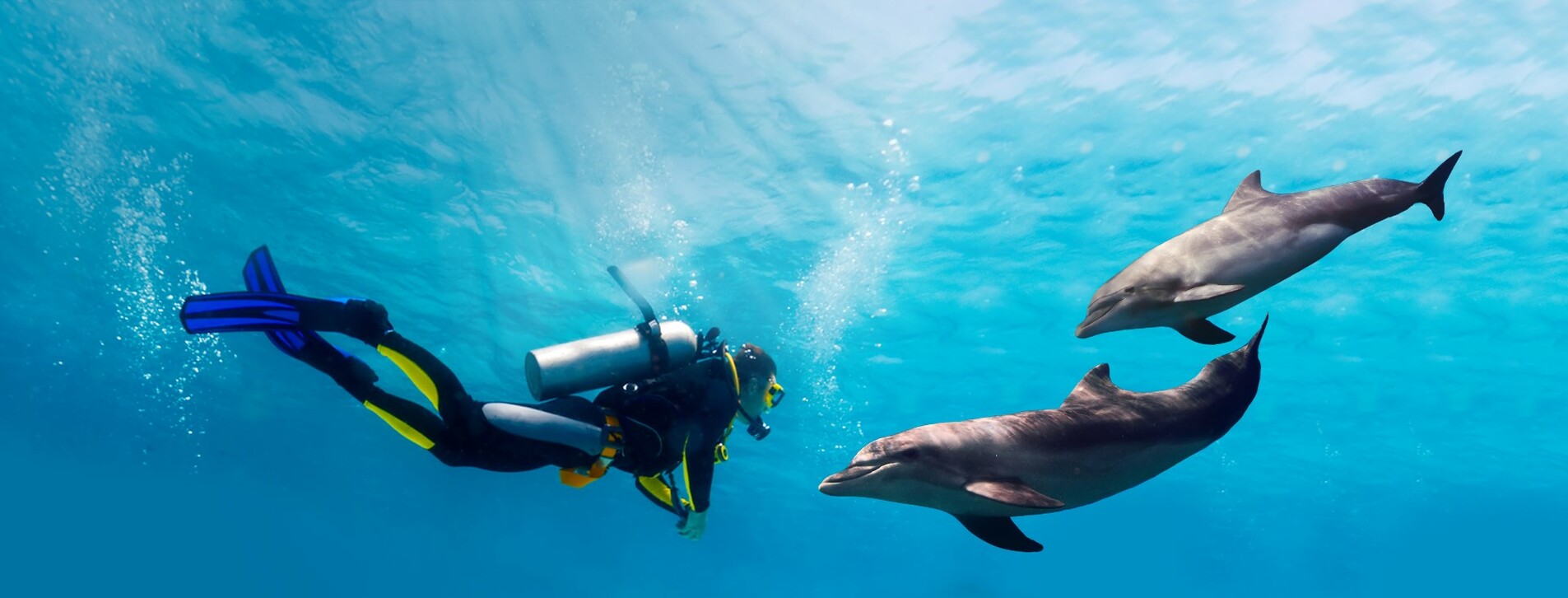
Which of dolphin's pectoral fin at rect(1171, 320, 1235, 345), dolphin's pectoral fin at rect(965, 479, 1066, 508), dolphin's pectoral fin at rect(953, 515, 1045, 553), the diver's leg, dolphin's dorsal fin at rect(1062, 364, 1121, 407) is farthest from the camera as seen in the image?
the diver's leg

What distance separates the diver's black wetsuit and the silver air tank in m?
0.25

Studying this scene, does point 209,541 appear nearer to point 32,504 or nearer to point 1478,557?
point 32,504

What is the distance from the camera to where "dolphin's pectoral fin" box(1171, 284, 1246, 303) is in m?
2.11

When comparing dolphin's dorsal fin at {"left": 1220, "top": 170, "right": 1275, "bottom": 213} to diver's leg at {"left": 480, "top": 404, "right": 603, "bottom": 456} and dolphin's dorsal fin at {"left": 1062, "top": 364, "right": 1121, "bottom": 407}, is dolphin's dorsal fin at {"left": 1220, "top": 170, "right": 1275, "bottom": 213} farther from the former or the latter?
diver's leg at {"left": 480, "top": 404, "right": 603, "bottom": 456}

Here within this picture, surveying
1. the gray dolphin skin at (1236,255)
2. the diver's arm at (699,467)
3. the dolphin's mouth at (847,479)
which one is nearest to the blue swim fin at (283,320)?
the diver's arm at (699,467)

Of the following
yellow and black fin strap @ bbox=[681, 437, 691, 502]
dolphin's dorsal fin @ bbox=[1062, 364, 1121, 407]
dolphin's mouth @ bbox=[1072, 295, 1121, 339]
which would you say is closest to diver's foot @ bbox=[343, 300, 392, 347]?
yellow and black fin strap @ bbox=[681, 437, 691, 502]

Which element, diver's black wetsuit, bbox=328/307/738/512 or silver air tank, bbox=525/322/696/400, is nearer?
diver's black wetsuit, bbox=328/307/738/512

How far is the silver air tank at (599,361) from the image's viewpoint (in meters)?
5.55

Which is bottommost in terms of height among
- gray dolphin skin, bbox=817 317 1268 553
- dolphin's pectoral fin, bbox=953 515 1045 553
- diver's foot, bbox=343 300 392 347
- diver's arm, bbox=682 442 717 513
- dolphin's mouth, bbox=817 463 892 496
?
dolphin's pectoral fin, bbox=953 515 1045 553

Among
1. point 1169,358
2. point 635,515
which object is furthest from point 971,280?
point 635,515

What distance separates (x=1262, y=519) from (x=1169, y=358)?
3133cm

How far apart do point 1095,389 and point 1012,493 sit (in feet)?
2.46

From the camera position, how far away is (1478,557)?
47.9 m

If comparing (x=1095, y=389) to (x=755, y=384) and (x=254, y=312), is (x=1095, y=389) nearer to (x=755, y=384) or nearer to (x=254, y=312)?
(x=755, y=384)
